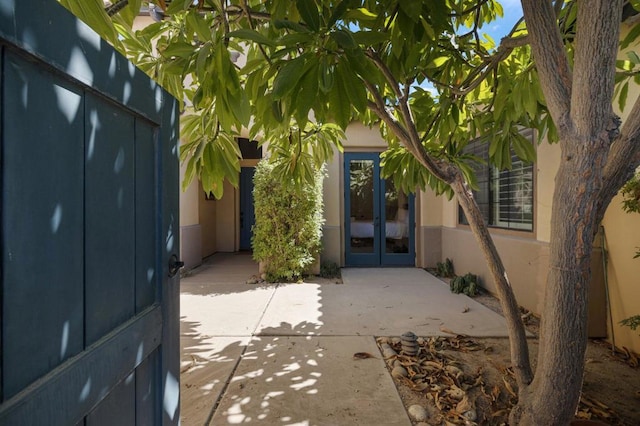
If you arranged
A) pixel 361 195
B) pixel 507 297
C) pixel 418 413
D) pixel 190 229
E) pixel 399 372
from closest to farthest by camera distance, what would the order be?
pixel 507 297 < pixel 418 413 < pixel 399 372 < pixel 190 229 < pixel 361 195

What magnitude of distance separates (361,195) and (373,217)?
22.8 inches

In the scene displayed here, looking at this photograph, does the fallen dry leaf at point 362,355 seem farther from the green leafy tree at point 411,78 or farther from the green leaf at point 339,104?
the green leaf at point 339,104

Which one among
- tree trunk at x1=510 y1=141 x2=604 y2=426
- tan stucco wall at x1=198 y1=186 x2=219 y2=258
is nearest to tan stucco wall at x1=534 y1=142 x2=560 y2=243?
tree trunk at x1=510 y1=141 x2=604 y2=426

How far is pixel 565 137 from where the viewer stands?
138 centimetres

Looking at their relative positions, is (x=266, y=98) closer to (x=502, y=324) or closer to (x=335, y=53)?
(x=335, y=53)

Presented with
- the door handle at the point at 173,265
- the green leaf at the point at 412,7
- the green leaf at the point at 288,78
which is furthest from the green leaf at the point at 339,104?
the door handle at the point at 173,265

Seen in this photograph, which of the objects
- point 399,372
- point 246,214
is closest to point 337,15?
point 399,372

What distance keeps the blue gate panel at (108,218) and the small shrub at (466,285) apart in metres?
5.12

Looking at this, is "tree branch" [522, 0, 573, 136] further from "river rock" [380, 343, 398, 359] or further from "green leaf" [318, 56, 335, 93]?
"river rock" [380, 343, 398, 359]

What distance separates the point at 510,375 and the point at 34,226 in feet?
10.5

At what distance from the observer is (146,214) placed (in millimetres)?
1245

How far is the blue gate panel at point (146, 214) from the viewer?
1.19 meters

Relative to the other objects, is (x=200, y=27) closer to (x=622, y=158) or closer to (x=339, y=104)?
(x=339, y=104)

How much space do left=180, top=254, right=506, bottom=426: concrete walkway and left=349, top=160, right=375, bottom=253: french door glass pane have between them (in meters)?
1.41
